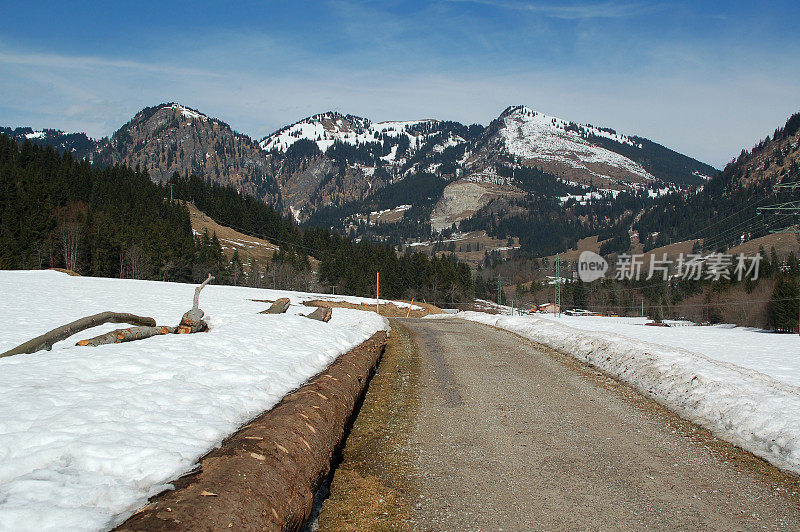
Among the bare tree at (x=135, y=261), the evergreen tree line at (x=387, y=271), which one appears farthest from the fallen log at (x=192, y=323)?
the evergreen tree line at (x=387, y=271)

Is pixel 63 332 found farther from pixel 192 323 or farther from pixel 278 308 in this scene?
pixel 278 308

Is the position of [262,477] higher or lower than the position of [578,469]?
higher

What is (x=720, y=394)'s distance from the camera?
865cm

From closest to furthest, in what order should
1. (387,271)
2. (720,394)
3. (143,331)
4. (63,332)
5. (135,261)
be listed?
(720,394) < (63,332) < (143,331) < (135,261) < (387,271)

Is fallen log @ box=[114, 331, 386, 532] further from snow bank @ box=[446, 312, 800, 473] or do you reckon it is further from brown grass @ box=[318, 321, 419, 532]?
snow bank @ box=[446, 312, 800, 473]

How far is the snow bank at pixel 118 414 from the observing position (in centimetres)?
350

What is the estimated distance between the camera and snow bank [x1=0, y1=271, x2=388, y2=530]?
3.50 metres

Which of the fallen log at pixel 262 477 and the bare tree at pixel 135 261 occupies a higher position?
the bare tree at pixel 135 261

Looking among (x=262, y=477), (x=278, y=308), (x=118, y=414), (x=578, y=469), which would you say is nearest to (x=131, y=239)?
(x=278, y=308)

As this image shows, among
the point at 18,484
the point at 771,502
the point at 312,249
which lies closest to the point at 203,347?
the point at 18,484

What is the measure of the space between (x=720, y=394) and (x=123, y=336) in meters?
12.7

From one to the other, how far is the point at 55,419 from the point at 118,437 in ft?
2.50

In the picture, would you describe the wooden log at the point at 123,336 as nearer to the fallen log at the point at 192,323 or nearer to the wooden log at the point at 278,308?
the fallen log at the point at 192,323

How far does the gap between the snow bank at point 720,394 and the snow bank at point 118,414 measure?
A: 7.32 m
